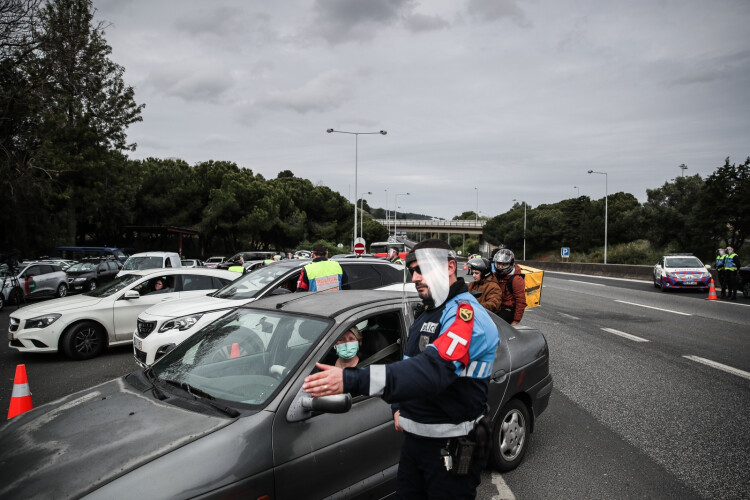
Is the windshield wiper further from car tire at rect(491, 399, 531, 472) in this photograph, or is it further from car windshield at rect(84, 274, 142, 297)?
car windshield at rect(84, 274, 142, 297)

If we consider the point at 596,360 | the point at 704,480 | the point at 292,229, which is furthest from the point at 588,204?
the point at 704,480

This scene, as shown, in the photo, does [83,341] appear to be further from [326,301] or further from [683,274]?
[683,274]

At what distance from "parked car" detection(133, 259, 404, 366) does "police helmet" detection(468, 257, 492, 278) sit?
1773 mm

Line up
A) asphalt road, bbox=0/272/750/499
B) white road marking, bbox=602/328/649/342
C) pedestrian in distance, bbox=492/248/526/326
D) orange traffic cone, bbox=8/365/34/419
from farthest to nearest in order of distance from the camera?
white road marking, bbox=602/328/649/342 < pedestrian in distance, bbox=492/248/526/326 < orange traffic cone, bbox=8/365/34/419 < asphalt road, bbox=0/272/750/499

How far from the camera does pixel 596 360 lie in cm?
760

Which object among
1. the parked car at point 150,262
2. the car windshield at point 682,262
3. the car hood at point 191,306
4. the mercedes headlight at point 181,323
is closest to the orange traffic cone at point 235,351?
the car hood at point 191,306

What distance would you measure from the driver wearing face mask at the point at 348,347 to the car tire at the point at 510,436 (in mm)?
1332

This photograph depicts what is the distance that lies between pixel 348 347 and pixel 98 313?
697 centimetres

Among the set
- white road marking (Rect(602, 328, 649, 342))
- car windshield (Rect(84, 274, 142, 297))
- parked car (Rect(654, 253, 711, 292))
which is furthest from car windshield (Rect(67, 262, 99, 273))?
parked car (Rect(654, 253, 711, 292))

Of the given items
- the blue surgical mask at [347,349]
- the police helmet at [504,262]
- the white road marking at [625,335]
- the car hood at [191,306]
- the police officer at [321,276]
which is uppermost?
the police helmet at [504,262]

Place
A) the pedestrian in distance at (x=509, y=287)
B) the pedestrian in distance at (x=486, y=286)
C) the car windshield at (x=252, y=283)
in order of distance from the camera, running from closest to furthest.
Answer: the pedestrian in distance at (x=486, y=286)
the pedestrian in distance at (x=509, y=287)
the car windshield at (x=252, y=283)

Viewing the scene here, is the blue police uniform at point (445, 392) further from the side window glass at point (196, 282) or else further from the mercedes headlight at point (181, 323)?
the side window glass at point (196, 282)

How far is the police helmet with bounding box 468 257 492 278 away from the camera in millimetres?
6316

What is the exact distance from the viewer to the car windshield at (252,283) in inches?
284
